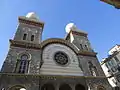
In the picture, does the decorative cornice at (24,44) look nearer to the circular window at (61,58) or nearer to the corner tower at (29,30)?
the corner tower at (29,30)

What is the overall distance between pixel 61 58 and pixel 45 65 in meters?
3.00

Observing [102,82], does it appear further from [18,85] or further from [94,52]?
[18,85]

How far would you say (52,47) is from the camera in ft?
59.6

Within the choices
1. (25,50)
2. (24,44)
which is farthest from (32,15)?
(25,50)

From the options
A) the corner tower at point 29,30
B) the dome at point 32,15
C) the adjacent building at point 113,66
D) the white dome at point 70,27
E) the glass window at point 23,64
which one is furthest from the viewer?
the white dome at point 70,27

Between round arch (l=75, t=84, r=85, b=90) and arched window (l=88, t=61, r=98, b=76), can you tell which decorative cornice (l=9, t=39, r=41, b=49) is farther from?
arched window (l=88, t=61, r=98, b=76)

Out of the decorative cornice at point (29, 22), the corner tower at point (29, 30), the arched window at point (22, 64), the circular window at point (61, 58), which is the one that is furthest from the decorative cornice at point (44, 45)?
the decorative cornice at point (29, 22)

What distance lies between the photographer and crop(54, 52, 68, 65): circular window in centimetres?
1673

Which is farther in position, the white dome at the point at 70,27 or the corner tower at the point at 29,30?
the white dome at the point at 70,27

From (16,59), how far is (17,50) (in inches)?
56.0

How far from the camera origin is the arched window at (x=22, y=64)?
45.6ft

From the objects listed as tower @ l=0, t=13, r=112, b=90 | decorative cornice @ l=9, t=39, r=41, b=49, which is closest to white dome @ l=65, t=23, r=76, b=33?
tower @ l=0, t=13, r=112, b=90

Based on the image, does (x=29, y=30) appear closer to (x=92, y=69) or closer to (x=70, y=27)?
(x=70, y=27)

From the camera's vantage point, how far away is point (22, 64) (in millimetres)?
14555
